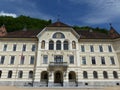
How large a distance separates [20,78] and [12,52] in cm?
738

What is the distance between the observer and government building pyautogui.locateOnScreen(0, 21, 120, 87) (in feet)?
113

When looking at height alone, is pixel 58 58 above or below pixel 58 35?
below

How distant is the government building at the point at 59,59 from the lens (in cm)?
3456

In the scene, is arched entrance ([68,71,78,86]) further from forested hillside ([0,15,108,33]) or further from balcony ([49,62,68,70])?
forested hillside ([0,15,108,33])

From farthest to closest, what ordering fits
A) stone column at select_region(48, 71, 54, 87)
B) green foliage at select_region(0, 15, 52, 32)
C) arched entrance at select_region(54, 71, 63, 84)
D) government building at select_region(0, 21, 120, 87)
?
green foliage at select_region(0, 15, 52, 32) → arched entrance at select_region(54, 71, 63, 84) → government building at select_region(0, 21, 120, 87) → stone column at select_region(48, 71, 54, 87)

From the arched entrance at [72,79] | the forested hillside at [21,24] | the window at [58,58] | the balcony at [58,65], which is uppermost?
the forested hillside at [21,24]

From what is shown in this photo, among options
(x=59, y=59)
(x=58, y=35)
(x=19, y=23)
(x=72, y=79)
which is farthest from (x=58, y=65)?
(x=19, y=23)

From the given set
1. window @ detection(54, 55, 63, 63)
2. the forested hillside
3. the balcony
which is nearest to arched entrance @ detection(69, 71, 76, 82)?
the balcony

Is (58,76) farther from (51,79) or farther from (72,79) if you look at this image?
(72,79)

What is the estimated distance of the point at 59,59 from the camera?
36281mm

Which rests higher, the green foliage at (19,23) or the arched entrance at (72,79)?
the green foliage at (19,23)

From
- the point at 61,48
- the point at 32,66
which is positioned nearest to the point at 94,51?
the point at 61,48

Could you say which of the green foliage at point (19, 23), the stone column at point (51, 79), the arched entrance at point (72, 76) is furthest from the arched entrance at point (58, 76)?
the green foliage at point (19, 23)

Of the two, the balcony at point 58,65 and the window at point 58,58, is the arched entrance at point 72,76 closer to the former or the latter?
the balcony at point 58,65
